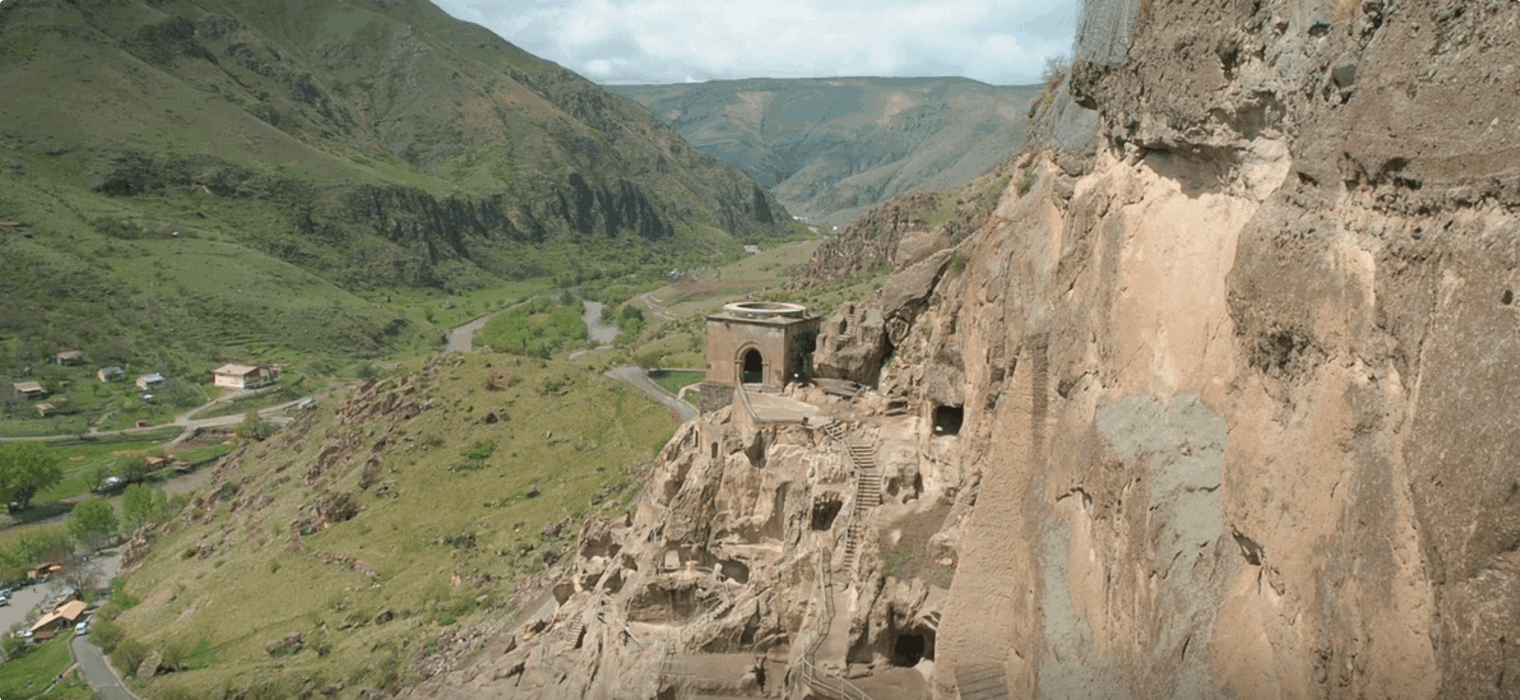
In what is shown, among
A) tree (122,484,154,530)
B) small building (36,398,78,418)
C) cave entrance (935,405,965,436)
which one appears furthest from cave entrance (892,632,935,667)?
small building (36,398,78,418)

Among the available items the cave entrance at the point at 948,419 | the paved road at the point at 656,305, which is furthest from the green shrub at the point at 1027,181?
the paved road at the point at 656,305

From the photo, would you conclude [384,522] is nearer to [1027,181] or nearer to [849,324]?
[849,324]

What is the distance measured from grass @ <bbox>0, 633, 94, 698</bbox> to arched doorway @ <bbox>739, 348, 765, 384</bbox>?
89.0 ft

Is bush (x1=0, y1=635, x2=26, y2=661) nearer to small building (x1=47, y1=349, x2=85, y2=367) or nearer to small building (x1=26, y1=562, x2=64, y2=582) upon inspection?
small building (x1=26, y1=562, x2=64, y2=582)

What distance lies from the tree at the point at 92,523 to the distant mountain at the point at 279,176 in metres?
34.1

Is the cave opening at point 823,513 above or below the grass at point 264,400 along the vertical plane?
above

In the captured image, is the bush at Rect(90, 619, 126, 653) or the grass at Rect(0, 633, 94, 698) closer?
the grass at Rect(0, 633, 94, 698)

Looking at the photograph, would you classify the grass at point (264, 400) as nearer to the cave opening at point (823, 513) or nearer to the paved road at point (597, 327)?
the paved road at point (597, 327)

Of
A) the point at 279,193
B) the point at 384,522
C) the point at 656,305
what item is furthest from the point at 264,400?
the point at 279,193

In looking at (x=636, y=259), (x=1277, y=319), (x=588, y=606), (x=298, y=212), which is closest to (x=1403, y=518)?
(x=1277, y=319)

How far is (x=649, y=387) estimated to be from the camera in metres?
52.8

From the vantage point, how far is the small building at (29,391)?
246 ft

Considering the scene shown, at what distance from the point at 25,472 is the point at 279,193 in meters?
66.0

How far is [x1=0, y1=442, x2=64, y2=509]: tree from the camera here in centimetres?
5959
